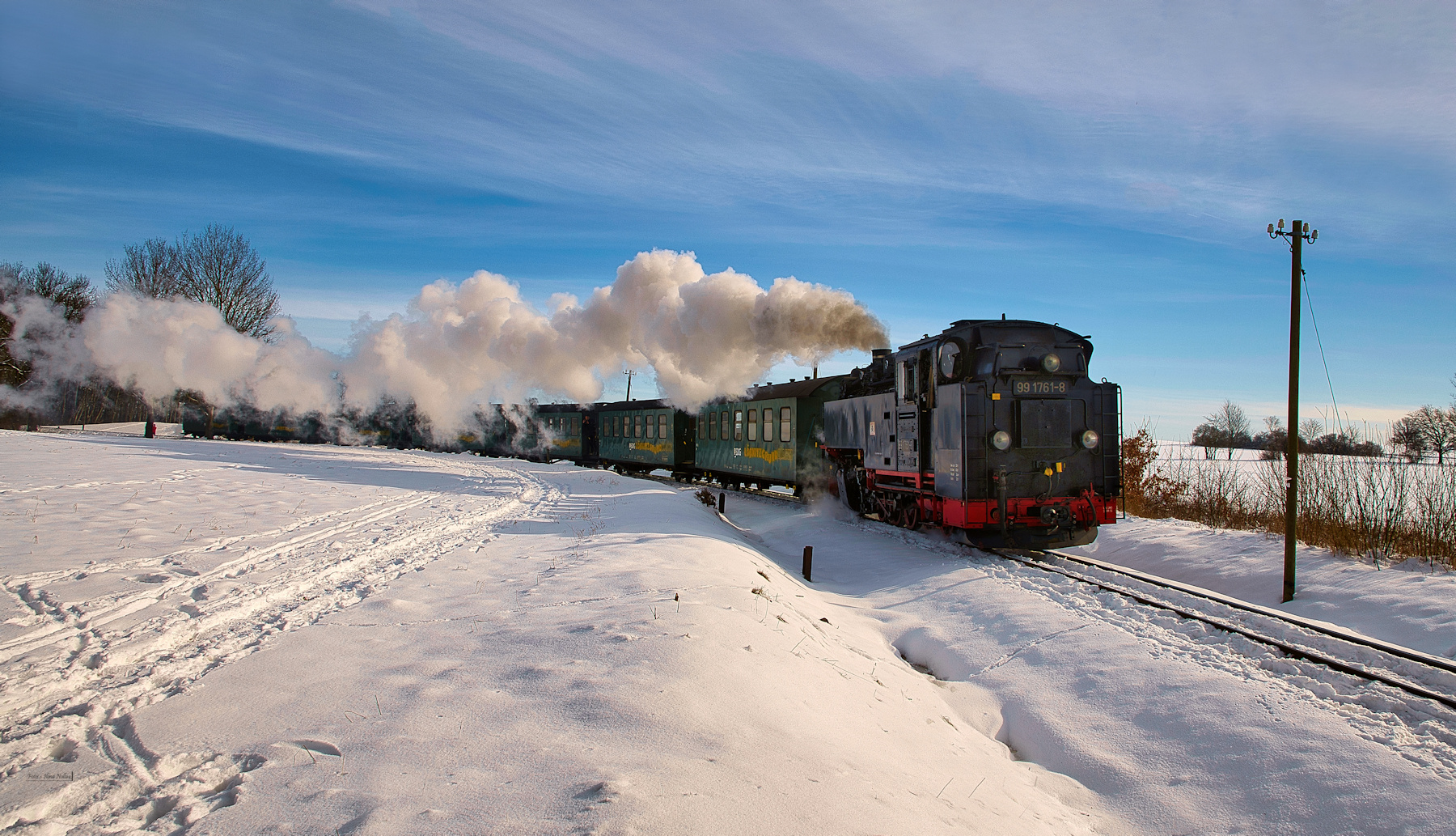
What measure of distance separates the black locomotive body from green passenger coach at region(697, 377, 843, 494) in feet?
18.8

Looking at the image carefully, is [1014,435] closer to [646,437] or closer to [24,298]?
[646,437]

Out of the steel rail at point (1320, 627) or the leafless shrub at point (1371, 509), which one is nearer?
the steel rail at point (1320, 627)

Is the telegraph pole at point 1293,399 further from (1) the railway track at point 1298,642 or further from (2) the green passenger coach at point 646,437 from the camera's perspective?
(2) the green passenger coach at point 646,437

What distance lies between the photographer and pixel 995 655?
23.9 ft

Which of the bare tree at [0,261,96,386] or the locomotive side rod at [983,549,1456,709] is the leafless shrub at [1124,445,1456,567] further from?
the bare tree at [0,261,96,386]

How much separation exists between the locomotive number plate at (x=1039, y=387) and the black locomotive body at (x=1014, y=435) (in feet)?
0.04

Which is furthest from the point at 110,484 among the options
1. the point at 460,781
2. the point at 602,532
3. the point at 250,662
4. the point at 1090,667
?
the point at 1090,667

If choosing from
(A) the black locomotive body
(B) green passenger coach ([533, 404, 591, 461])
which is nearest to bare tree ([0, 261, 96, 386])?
(B) green passenger coach ([533, 404, 591, 461])

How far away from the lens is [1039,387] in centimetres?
1098

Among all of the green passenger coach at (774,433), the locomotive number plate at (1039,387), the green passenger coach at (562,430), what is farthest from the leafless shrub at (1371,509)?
the green passenger coach at (562,430)

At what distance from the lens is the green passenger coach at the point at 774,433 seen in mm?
17859

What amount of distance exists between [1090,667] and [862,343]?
1230 centimetres

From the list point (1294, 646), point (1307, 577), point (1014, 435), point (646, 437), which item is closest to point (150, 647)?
point (1294, 646)

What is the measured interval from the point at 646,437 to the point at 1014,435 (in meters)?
17.4
